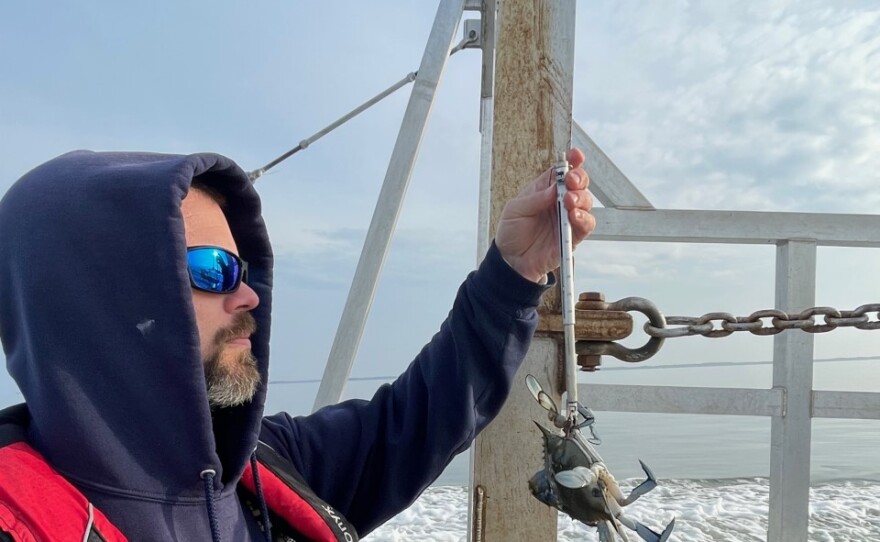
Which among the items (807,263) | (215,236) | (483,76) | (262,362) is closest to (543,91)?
(215,236)

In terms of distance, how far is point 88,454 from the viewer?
41.0 inches

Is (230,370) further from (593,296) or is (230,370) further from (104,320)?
(593,296)

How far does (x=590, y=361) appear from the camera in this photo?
1353 mm

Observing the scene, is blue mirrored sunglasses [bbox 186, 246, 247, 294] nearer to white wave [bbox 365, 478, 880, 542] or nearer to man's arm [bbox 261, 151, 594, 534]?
man's arm [bbox 261, 151, 594, 534]

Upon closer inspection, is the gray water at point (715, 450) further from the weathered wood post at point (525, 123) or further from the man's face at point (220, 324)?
the man's face at point (220, 324)

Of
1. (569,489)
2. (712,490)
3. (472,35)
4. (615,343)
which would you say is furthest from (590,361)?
(712,490)

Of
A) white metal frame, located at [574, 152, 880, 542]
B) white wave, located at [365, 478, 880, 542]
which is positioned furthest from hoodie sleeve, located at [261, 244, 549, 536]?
white wave, located at [365, 478, 880, 542]

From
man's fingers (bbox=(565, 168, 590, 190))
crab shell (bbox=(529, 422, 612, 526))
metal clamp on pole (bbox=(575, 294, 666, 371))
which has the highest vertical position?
man's fingers (bbox=(565, 168, 590, 190))

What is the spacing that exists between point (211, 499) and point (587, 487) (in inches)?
26.7

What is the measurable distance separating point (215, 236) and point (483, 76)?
1920 millimetres

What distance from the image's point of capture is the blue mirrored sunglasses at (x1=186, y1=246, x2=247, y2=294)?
1.23 meters

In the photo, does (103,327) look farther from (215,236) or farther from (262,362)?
(262,362)

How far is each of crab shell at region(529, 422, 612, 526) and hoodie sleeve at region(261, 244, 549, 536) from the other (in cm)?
37

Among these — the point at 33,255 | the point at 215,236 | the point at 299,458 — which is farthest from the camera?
the point at 299,458
